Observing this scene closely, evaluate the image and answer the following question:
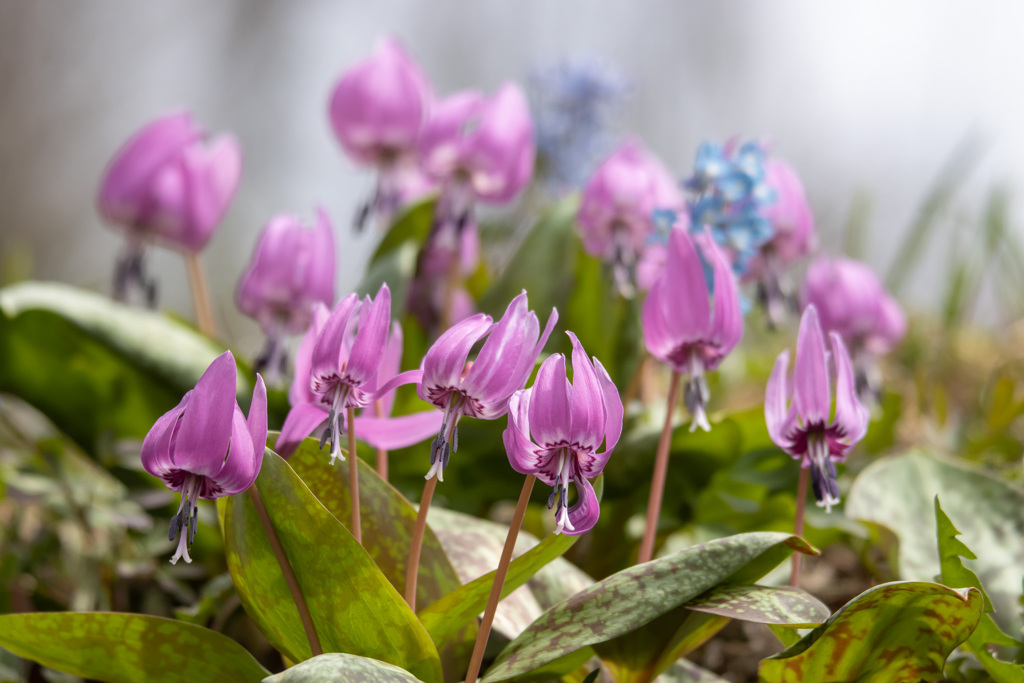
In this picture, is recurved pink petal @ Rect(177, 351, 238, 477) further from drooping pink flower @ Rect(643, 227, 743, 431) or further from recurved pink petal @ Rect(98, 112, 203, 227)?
recurved pink petal @ Rect(98, 112, 203, 227)

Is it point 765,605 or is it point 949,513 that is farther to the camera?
point 949,513

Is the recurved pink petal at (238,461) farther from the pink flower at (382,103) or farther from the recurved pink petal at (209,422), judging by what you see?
the pink flower at (382,103)

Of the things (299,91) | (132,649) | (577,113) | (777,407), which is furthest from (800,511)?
(299,91)

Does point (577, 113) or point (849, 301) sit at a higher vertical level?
point (577, 113)

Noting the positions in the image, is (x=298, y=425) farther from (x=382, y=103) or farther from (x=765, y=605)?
(x=382, y=103)

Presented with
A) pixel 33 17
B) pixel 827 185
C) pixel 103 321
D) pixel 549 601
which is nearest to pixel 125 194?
pixel 103 321

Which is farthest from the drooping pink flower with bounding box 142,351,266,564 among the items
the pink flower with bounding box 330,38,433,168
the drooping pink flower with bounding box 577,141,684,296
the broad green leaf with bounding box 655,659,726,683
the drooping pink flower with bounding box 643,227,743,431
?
the pink flower with bounding box 330,38,433,168

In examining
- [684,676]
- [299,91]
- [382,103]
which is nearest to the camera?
[684,676]

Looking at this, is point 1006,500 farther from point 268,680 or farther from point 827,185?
point 827,185
